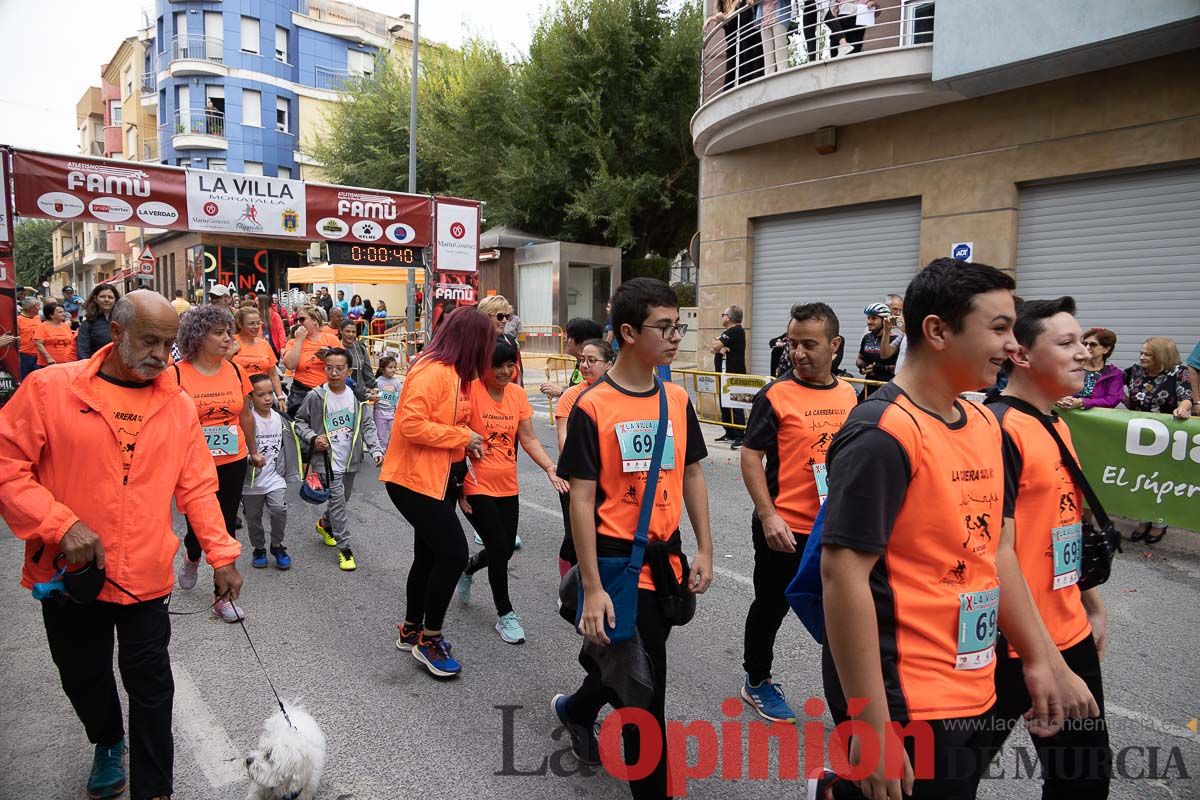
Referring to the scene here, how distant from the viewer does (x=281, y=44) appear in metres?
41.8

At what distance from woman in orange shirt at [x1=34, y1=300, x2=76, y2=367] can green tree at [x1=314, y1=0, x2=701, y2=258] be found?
1345 centimetres

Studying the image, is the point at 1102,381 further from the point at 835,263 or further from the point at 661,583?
the point at 835,263

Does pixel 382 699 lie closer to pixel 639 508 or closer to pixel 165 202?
pixel 639 508

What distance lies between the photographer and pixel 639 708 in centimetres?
255

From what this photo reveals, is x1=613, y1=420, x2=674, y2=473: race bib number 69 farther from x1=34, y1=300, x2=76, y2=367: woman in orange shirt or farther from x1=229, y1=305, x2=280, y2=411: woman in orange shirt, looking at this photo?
x1=34, y1=300, x2=76, y2=367: woman in orange shirt

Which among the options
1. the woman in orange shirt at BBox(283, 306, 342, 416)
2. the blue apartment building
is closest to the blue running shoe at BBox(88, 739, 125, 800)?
the woman in orange shirt at BBox(283, 306, 342, 416)

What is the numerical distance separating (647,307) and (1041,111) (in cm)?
995

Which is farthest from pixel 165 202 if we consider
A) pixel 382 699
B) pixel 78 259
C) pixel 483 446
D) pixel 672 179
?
pixel 78 259

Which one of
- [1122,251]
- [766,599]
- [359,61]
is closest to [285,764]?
[766,599]

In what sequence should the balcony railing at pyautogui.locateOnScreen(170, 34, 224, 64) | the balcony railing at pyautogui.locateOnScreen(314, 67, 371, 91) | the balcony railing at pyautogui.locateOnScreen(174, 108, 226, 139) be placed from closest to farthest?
1. the balcony railing at pyautogui.locateOnScreen(170, 34, 224, 64)
2. the balcony railing at pyautogui.locateOnScreen(174, 108, 226, 139)
3. the balcony railing at pyautogui.locateOnScreen(314, 67, 371, 91)

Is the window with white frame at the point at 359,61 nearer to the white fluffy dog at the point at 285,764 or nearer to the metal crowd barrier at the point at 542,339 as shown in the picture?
the metal crowd barrier at the point at 542,339

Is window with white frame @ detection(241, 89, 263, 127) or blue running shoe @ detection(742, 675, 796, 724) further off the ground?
window with white frame @ detection(241, 89, 263, 127)

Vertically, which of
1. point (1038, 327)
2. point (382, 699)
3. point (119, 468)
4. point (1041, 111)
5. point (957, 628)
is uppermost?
point (1041, 111)

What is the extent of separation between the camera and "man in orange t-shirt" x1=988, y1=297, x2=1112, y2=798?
2.17m
